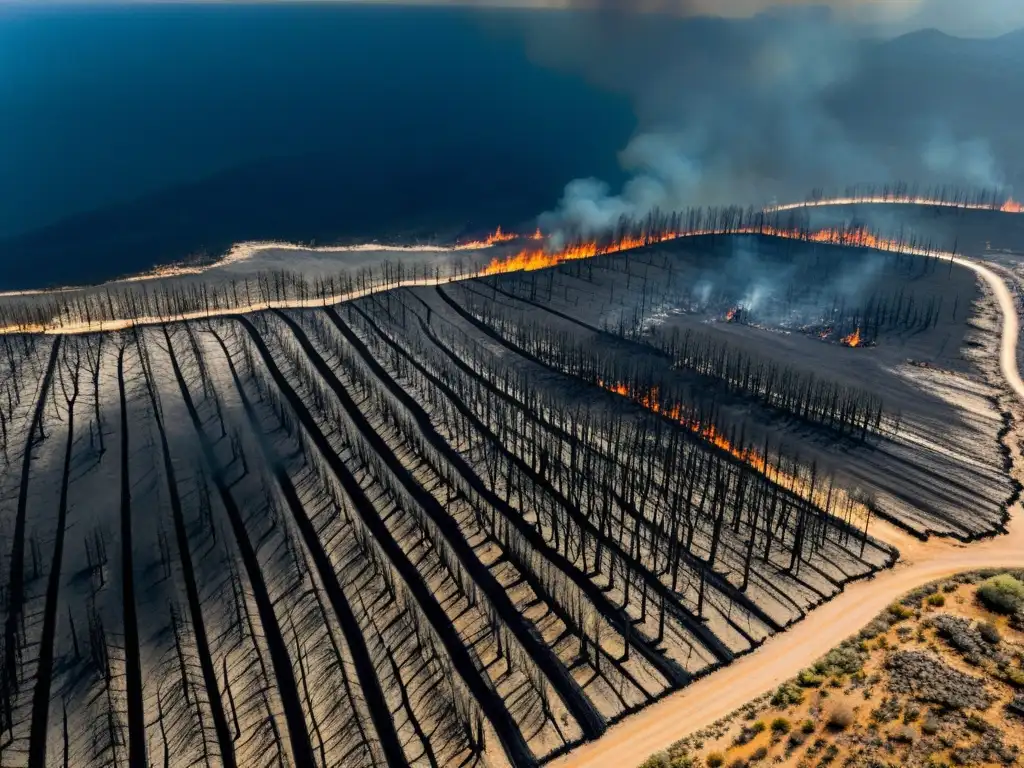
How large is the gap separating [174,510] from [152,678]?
15.3m

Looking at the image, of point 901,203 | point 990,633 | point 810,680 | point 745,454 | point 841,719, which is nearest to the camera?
point 841,719

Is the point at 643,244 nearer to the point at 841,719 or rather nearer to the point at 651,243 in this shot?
the point at 651,243

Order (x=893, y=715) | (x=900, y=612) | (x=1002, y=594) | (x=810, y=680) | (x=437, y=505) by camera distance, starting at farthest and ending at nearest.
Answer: (x=437, y=505) < (x=900, y=612) < (x=1002, y=594) < (x=810, y=680) < (x=893, y=715)

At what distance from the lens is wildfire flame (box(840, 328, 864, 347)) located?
3457 inches

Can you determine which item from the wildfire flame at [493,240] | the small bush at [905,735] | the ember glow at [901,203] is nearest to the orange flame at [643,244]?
the wildfire flame at [493,240]

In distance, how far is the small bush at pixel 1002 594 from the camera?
46.7 m

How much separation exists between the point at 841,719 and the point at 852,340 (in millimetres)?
58547

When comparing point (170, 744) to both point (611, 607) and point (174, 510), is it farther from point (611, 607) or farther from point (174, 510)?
point (611, 607)

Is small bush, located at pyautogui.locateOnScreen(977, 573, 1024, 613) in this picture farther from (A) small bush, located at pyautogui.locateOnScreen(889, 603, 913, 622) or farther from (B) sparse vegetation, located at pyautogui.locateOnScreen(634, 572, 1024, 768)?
(A) small bush, located at pyautogui.locateOnScreen(889, 603, 913, 622)

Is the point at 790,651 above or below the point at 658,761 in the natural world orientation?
above

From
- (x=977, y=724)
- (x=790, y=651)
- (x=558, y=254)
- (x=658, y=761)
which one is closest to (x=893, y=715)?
(x=977, y=724)

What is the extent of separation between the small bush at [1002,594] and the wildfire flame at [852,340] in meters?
42.4

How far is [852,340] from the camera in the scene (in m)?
88.6

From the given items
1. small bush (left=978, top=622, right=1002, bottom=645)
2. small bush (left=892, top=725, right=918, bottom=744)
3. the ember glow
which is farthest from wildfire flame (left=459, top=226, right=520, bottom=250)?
small bush (left=892, top=725, right=918, bottom=744)
